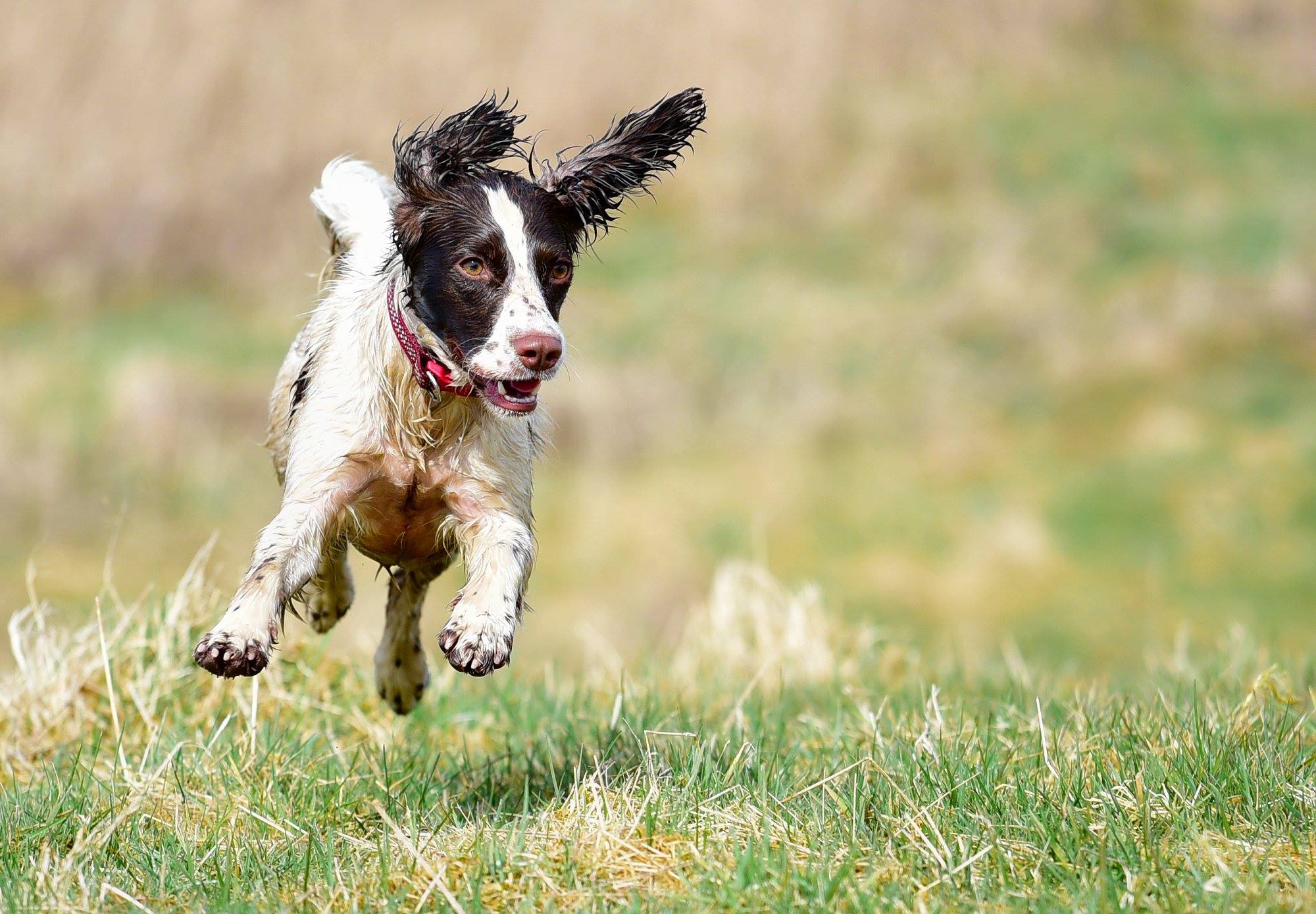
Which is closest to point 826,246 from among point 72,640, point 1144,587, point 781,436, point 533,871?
point 781,436

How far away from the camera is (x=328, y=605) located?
4820 mm

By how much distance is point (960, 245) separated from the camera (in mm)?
17000

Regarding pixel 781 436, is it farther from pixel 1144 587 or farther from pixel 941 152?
pixel 941 152

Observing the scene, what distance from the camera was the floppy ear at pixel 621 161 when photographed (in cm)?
404

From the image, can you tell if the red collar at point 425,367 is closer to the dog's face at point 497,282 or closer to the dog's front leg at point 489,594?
the dog's face at point 497,282

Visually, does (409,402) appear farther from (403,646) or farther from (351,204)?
(351,204)

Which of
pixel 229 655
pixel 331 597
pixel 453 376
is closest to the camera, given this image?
pixel 229 655

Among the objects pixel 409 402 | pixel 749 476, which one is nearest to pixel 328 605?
pixel 409 402

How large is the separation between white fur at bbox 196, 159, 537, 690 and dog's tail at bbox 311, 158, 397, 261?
442 mm

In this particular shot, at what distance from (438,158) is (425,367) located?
529 mm

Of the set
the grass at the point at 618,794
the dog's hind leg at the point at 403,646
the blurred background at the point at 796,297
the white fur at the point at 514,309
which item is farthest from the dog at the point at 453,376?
the blurred background at the point at 796,297

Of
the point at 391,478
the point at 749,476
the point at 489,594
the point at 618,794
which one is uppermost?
the point at 749,476

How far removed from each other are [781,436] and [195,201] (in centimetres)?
741

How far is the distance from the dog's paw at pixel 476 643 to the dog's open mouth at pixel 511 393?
51 cm
